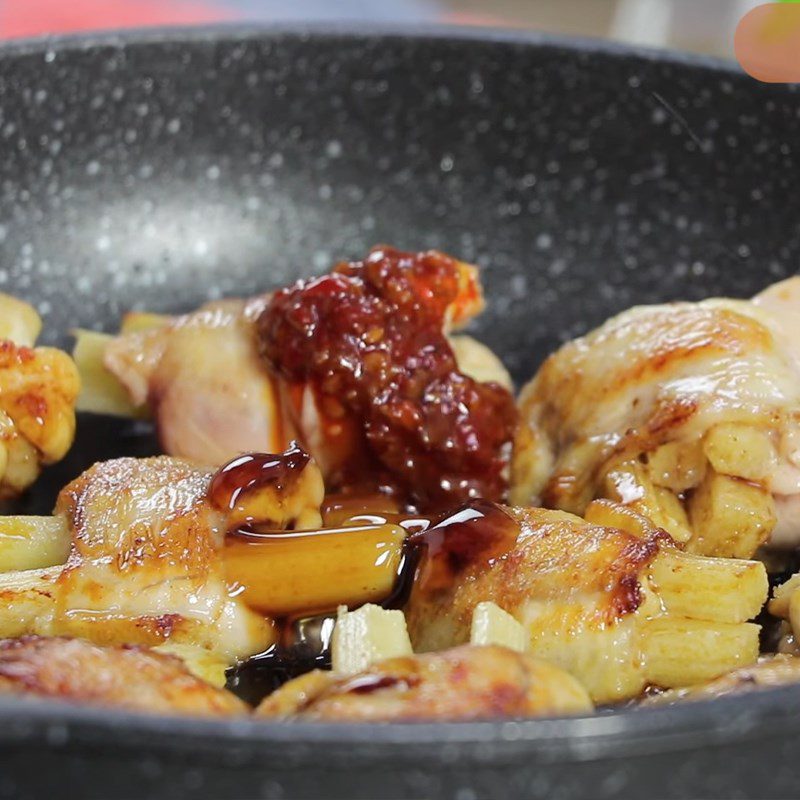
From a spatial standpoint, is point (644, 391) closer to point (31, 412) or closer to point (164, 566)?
point (164, 566)

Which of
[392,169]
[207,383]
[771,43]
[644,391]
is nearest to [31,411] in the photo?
[207,383]

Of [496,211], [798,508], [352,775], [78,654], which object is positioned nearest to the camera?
[352,775]

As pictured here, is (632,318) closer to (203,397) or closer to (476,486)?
(476,486)

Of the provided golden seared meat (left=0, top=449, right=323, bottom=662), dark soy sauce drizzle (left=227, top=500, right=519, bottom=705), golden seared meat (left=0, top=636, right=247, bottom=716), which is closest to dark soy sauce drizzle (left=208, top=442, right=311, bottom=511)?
golden seared meat (left=0, top=449, right=323, bottom=662)

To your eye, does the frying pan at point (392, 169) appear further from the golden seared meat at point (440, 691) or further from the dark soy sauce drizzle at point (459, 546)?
the golden seared meat at point (440, 691)

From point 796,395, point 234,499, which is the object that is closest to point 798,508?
point 796,395

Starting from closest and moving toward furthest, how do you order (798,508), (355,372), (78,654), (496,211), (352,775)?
(352,775)
(78,654)
(798,508)
(355,372)
(496,211)
